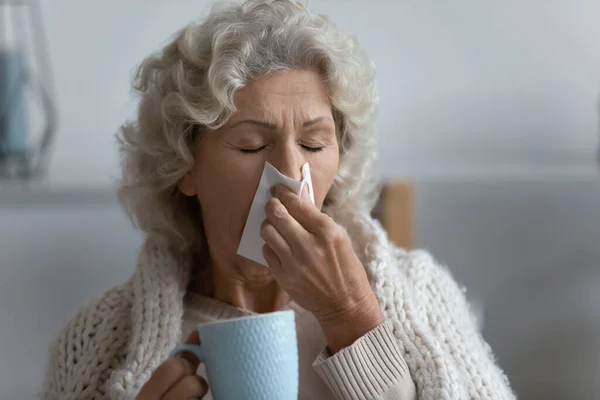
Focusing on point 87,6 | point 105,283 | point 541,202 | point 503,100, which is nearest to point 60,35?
point 87,6

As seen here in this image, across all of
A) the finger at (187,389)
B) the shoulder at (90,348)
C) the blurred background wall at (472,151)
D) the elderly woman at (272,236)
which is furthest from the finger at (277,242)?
the blurred background wall at (472,151)

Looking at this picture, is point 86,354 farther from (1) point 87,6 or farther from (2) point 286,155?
(1) point 87,6

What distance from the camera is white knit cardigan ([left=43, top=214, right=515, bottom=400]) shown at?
119 centimetres

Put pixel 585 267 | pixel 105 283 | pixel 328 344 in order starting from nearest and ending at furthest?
pixel 328 344 < pixel 105 283 < pixel 585 267

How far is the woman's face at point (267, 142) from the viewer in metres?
1.19

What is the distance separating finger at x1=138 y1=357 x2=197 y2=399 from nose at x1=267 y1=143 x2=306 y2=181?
1.15ft

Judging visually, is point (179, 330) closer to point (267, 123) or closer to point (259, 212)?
point (259, 212)

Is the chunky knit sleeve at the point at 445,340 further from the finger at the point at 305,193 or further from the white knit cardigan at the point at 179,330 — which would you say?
the finger at the point at 305,193

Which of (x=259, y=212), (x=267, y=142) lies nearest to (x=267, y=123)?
(x=267, y=142)

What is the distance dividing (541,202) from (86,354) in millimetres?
1427

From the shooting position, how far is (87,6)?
2061 millimetres

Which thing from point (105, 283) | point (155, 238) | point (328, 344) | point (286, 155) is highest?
point (286, 155)

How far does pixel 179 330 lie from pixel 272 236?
0.30m

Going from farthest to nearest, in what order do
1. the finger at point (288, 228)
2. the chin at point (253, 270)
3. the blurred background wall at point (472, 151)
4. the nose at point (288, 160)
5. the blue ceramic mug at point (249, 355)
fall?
1. the blurred background wall at point (472, 151)
2. the chin at point (253, 270)
3. the nose at point (288, 160)
4. the finger at point (288, 228)
5. the blue ceramic mug at point (249, 355)
